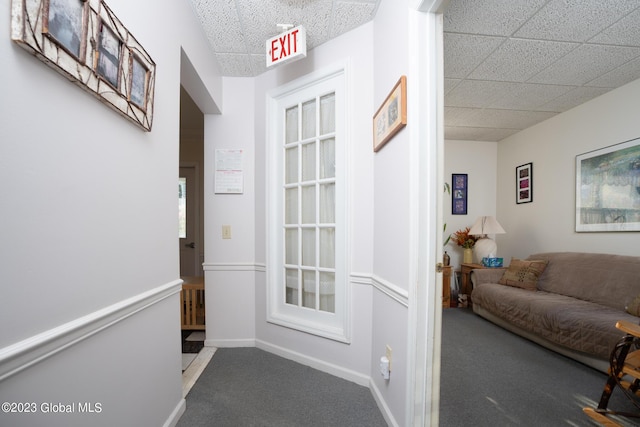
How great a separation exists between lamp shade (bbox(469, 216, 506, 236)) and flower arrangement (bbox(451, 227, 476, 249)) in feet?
0.59

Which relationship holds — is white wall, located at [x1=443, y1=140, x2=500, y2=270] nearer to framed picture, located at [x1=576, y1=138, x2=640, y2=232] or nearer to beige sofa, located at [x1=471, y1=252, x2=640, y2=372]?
beige sofa, located at [x1=471, y1=252, x2=640, y2=372]

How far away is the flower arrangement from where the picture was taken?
4230 mm

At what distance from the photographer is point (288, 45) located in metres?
1.92

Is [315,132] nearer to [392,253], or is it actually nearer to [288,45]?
[288,45]

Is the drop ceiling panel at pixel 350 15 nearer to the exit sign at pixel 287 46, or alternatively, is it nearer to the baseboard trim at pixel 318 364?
the exit sign at pixel 287 46

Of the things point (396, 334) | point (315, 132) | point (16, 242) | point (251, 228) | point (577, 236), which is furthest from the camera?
point (577, 236)

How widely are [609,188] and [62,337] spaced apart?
4.28 meters

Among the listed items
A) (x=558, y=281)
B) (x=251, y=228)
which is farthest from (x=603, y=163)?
(x=251, y=228)

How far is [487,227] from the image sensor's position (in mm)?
3982

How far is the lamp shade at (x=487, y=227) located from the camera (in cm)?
393

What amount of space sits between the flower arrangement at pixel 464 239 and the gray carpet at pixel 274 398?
10.1ft

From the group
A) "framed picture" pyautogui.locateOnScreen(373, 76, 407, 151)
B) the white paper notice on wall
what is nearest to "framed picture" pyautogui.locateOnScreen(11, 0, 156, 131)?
"framed picture" pyautogui.locateOnScreen(373, 76, 407, 151)

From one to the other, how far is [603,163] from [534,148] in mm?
988

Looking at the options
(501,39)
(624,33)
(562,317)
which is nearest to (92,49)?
(501,39)
